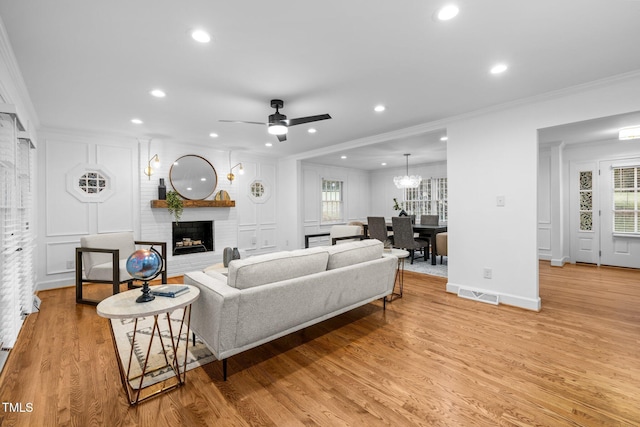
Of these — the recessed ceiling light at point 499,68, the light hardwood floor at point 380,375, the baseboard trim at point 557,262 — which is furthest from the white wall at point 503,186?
the baseboard trim at point 557,262

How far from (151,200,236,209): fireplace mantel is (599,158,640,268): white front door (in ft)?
23.3

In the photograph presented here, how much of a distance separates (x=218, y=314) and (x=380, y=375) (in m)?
1.22

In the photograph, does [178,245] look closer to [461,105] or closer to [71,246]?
[71,246]

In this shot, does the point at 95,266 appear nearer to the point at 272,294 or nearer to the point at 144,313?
the point at 144,313

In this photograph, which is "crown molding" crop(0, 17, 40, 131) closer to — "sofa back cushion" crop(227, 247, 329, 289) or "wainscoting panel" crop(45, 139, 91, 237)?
"wainscoting panel" crop(45, 139, 91, 237)

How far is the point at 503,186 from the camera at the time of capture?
3.66 meters

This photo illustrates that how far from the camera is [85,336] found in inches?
112

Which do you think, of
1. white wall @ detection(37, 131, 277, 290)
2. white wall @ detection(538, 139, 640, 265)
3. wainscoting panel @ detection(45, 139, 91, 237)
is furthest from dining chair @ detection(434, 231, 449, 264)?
wainscoting panel @ detection(45, 139, 91, 237)

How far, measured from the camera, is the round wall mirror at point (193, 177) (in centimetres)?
556

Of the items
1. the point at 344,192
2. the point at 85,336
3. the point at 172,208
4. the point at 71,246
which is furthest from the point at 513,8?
the point at 344,192

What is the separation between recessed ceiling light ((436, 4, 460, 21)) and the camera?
72.7 inches

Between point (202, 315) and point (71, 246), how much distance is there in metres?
3.81

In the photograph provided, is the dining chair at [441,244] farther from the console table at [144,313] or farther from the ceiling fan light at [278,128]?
the console table at [144,313]

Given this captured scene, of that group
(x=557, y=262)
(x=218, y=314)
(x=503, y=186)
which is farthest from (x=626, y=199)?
(x=218, y=314)
